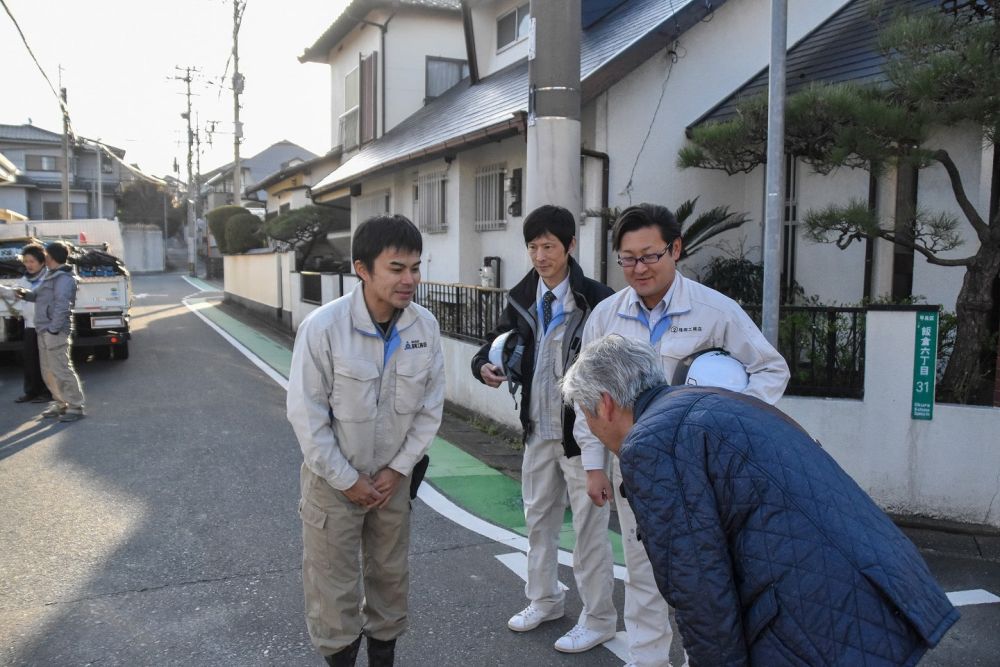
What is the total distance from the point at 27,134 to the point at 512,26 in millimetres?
48301

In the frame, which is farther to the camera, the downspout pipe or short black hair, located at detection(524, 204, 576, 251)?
the downspout pipe

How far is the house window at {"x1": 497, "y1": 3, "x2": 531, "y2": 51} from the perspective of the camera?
13977 mm

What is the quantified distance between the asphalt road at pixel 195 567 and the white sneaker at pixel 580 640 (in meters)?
0.04

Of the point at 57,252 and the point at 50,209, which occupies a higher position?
the point at 50,209

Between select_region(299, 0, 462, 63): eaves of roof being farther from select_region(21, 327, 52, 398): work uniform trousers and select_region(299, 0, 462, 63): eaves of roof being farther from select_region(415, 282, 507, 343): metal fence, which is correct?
select_region(21, 327, 52, 398): work uniform trousers

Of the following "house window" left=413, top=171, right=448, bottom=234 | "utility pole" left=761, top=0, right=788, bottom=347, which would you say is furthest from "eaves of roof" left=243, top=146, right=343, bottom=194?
"utility pole" left=761, top=0, right=788, bottom=347

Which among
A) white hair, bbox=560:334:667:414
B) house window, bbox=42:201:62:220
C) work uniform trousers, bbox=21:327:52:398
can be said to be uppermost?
house window, bbox=42:201:62:220

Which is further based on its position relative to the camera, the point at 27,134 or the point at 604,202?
the point at 27,134

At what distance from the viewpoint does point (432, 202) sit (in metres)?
13.9

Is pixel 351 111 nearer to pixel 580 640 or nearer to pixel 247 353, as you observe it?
pixel 247 353

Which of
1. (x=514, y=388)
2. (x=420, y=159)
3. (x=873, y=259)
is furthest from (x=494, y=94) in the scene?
(x=514, y=388)

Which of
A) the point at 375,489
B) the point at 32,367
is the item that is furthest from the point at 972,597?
the point at 32,367

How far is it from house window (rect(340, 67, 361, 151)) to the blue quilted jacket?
1905 cm

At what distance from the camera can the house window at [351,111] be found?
19828mm
